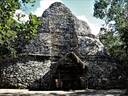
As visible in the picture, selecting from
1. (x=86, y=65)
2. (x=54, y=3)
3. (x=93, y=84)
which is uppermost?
(x=54, y=3)

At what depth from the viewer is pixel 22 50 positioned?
23.1 metres

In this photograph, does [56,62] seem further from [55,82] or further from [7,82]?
[7,82]

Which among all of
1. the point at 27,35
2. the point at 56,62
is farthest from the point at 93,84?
the point at 27,35

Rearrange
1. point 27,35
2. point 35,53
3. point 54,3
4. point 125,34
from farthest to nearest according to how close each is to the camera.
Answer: point 54,3 < point 35,53 < point 125,34 < point 27,35

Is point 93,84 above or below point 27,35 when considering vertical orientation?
below

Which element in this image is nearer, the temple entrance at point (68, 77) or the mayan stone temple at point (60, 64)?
the temple entrance at point (68, 77)

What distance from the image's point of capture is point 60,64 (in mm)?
21703

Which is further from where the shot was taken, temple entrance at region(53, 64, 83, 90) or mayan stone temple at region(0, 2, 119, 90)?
mayan stone temple at region(0, 2, 119, 90)

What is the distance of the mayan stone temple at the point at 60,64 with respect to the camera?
21.9m

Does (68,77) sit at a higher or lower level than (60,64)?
lower

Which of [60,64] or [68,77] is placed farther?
[68,77]

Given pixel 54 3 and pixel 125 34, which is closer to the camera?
pixel 125 34

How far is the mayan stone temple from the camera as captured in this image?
21938 mm

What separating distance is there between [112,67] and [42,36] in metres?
5.87
